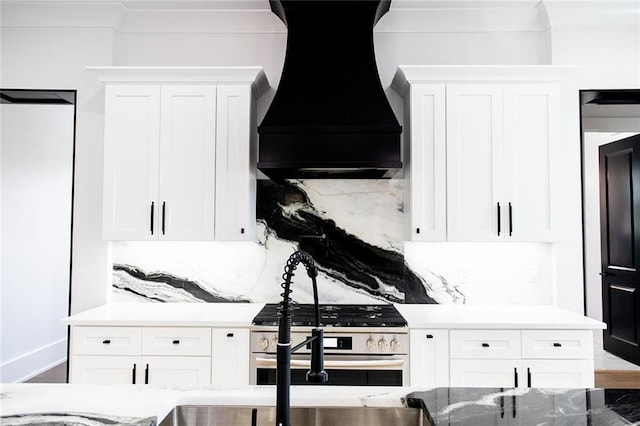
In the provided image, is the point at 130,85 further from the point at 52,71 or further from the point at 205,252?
the point at 205,252

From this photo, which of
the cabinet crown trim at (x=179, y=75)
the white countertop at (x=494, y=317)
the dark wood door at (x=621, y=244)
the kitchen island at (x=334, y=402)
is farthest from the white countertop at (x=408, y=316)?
the dark wood door at (x=621, y=244)

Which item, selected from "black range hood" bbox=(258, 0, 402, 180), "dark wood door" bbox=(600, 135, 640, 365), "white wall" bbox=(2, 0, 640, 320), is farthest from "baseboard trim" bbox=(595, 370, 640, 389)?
"black range hood" bbox=(258, 0, 402, 180)

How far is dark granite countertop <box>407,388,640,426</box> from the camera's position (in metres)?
1.07

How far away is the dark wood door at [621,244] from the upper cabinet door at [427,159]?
8.54 ft

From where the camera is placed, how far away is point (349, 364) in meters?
2.42

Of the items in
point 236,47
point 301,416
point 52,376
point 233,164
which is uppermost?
point 236,47

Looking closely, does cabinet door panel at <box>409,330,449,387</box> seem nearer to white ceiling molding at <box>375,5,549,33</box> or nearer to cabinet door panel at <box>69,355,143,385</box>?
cabinet door panel at <box>69,355,143,385</box>

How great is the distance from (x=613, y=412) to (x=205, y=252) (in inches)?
100

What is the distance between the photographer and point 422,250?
312 cm

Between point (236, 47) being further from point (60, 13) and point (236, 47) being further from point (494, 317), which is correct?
point (494, 317)

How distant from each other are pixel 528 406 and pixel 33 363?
444cm

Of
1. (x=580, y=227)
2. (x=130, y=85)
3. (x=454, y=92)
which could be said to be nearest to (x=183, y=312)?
(x=130, y=85)

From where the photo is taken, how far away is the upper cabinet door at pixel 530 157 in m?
2.73

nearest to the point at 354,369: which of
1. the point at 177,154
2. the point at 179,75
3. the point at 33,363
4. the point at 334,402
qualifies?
the point at 334,402
